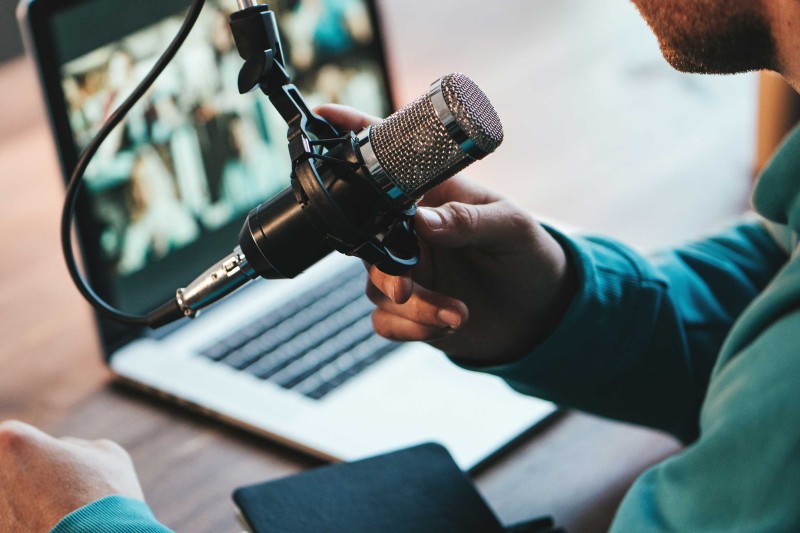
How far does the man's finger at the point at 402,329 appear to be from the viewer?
2.30 feet

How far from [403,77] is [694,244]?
0.66 meters

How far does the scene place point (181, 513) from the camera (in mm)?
819

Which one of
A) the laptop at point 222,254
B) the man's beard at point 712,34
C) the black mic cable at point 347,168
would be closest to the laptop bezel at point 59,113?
the laptop at point 222,254

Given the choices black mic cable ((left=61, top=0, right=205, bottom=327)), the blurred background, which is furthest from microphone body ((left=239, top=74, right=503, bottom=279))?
the blurred background

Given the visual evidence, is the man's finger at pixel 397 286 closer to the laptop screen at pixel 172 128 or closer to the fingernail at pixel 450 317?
the fingernail at pixel 450 317

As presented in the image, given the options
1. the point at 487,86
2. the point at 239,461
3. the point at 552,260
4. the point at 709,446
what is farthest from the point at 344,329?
the point at 487,86

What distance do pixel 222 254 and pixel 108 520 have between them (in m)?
0.49

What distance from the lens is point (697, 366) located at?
848 mm

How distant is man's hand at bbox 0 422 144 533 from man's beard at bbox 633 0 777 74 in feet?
Answer: 1.48

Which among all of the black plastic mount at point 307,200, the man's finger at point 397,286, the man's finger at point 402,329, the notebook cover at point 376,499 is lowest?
the notebook cover at point 376,499

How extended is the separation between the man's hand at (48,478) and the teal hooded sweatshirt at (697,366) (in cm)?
4

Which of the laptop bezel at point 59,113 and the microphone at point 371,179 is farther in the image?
the laptop bezel at point 59,113

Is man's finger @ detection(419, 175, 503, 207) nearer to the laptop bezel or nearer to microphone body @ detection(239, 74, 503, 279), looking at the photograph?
microphone body @ detection(239, 74, 503, 279)

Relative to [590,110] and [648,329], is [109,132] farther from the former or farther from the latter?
[590,110]
